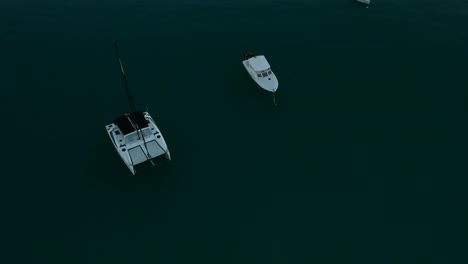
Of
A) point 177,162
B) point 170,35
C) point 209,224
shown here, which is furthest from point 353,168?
point 170,35

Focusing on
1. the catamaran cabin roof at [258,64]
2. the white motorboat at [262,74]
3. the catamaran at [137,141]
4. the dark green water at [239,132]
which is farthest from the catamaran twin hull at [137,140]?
the catamaran cabin roof at [258,64]

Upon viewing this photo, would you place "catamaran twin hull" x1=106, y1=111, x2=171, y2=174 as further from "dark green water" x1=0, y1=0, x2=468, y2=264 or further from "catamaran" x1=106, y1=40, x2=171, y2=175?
"dark green water" x1=0, y1=0, x2=468, y2=264

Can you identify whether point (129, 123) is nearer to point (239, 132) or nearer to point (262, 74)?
point (239, 132)

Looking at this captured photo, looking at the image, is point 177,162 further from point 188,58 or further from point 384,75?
point 384,75

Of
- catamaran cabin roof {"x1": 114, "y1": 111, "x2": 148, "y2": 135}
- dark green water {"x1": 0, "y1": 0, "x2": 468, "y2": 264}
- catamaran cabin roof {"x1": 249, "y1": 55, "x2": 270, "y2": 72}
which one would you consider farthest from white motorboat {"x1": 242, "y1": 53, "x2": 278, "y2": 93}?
catamaran cabin roof {"x1": 114, "y1": 111, "x2": 148, "y2": 135}

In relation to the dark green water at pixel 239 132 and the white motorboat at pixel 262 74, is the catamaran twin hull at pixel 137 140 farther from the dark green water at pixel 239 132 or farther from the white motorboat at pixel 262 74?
the white motorboat at pixel 262 74

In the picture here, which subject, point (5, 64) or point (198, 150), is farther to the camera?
point (5, 64)
